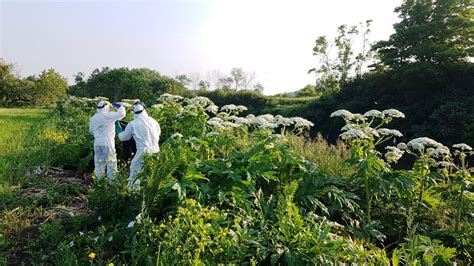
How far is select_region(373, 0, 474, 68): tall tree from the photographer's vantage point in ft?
66.6

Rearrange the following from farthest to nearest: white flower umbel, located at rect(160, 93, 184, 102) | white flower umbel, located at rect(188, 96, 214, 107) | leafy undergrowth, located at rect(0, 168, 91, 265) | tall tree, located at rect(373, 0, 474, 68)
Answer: tall tree, located at rect(373, 0, 474, 68) < white flower umbel, located at rect(160, 93, 184, 102) < white flower umbel, located at rect(188, 96, 214, 107) < leafy undergrowth, located at rect(0, 168, 91, 265)

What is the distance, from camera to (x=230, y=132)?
539 centimetres

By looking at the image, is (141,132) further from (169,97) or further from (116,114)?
(169,97)

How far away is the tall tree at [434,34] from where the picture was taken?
2030 centimetres

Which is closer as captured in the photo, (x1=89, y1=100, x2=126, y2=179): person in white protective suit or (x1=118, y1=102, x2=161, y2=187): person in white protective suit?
(x1=118, y1=102, x2=161, y2=187): person in white protective suit

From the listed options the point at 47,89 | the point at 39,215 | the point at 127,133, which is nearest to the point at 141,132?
the point at 127,133

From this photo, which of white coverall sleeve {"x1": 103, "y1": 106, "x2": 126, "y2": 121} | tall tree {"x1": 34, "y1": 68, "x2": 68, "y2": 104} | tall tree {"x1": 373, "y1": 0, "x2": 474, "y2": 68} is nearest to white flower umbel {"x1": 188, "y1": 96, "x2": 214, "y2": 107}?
white coverall sleeve {"x1": 103, "y1": 106, "x2": 126, "y2": 121}

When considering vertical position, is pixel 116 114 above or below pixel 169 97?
below

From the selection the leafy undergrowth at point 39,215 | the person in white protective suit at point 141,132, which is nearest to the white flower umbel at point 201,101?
the person in white protective suit at point 141,132

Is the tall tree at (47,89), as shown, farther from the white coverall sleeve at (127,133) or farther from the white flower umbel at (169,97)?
the white coverall sleeve at (127,133)

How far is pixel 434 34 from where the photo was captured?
21.3 meters

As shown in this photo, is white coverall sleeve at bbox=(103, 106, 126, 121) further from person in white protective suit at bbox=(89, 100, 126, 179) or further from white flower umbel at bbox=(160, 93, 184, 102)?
white flower umbel at bbox=(160, 93, 184, 102)

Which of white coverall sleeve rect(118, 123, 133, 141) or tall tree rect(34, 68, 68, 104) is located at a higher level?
tall tree rect(34, 68, 68, 104)

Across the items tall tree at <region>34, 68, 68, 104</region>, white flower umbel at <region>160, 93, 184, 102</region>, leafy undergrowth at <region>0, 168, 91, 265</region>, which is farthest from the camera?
tall tree at <region>34, 68, 68, 104</region>
